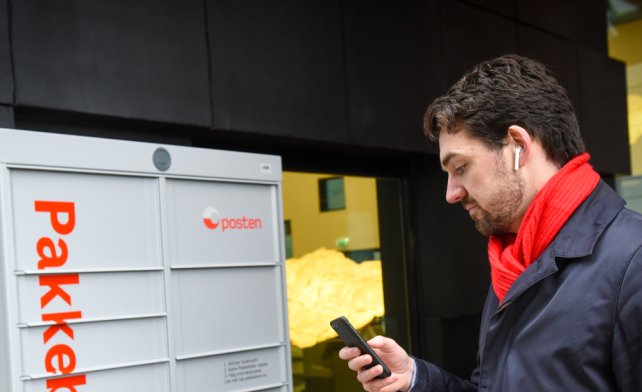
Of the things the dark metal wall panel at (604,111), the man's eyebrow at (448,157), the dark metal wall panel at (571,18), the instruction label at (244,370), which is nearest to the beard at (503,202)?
the man's eyebrow at (448,157)

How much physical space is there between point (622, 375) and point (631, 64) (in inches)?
271

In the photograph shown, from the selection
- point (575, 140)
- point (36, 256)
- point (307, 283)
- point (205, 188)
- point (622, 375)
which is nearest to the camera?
point (622, 375)

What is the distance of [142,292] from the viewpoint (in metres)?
2.84

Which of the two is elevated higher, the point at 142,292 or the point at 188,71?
the point at 188,71

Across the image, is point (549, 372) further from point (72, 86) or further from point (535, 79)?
point (72, 86)

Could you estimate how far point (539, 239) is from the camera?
1.64 m

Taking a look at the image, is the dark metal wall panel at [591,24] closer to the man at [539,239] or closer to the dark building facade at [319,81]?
the dark building facade at [319,81]

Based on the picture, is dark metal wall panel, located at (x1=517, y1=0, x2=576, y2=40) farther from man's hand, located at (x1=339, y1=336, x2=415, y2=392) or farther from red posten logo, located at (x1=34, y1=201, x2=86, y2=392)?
man's hand, located at (x1=339, y1=336, x2=415, y2=392)

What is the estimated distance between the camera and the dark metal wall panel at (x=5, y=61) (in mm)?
3012

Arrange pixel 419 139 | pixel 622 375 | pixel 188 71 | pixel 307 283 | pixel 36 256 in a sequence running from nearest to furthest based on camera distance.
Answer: pixel 622 375, pixel 36 256, pixel 188 71, pixel 307 283, pixel 419 139

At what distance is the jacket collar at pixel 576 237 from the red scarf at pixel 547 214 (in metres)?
0.02

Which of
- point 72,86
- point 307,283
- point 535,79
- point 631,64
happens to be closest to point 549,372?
point 535,79

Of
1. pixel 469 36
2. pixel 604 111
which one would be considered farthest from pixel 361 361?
pixel 604 111

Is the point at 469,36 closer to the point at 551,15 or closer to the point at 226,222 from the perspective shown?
the point at 551,15
